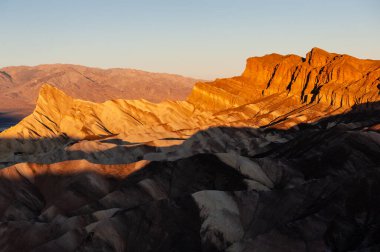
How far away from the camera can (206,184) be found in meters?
59.2

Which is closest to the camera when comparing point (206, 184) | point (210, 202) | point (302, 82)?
point (210, 202)

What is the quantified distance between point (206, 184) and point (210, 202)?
12.8m

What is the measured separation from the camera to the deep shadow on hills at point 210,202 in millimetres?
41125

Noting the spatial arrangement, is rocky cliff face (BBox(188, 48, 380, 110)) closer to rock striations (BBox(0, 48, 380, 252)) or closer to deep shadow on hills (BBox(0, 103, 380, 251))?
rock striations (BBox(0, 48, 380, 252))

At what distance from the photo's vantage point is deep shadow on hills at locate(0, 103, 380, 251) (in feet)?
135

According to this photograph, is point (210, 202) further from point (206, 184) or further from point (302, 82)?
point (302, 82)

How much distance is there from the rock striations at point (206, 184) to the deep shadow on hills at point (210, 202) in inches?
4.6

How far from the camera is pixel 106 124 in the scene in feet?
409

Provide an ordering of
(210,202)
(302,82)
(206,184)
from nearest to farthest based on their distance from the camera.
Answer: (210,202) < (206,184) < (302,82)

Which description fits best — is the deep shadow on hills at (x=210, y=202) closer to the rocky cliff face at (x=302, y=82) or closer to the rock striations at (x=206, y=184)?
the rock striations at (x=206, y=184)

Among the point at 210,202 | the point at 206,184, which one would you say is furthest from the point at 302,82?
the point at 210,202

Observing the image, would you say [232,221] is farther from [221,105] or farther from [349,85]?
[221,105]

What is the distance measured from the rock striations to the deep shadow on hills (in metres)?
0.12

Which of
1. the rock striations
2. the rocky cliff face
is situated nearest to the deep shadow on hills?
the rock striations
